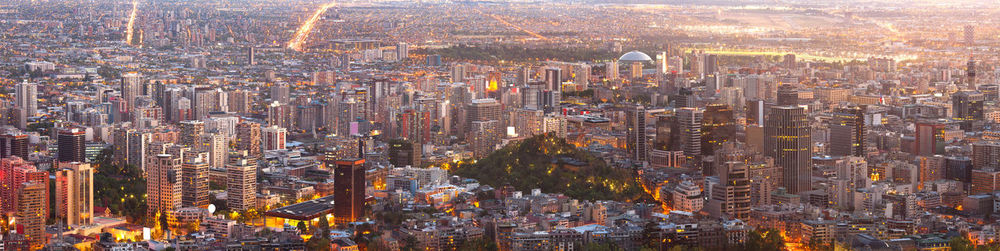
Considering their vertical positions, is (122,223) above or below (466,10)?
below

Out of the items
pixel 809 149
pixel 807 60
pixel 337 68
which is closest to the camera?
pixel 809 149

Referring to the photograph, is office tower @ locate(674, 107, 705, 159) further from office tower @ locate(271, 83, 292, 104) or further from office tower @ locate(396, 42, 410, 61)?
office tower @ locate(396, 42, 410, 61)

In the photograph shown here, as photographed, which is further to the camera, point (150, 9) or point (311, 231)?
point (150, 9)

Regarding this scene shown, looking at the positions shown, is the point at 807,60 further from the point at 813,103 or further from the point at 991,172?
the point at 991,172

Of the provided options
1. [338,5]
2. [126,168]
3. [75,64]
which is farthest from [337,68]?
[126,168]

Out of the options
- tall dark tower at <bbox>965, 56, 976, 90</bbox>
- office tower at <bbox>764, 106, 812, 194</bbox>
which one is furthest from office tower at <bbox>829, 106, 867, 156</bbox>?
tall dark tower at <bbox>965, 56, 976, 90</bbox>

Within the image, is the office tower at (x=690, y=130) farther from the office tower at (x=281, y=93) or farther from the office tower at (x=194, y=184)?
the office tower at (x=281, y=93)

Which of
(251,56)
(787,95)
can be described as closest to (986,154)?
(787,95)

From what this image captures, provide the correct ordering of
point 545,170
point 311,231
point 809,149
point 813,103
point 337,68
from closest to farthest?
point 311,231, point 545,170, point 809,149, point 813,103, point 337,68
